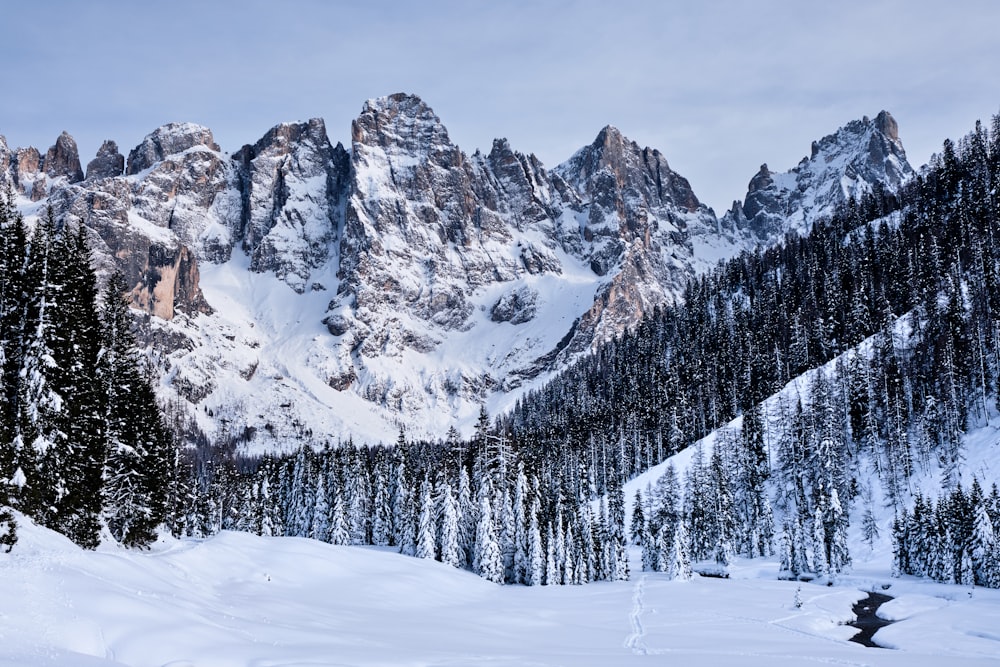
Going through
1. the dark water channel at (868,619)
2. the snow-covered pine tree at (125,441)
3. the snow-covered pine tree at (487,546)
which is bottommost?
the dark water channel at (868,619)

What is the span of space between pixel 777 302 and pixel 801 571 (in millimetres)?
104095

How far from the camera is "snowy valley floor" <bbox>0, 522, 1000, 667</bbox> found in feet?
47.2

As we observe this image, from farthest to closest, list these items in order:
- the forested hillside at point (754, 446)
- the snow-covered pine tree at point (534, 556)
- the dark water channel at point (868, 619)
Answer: the forested hillside at point (754, 446) → the snow-covered pine tree at point (534, 556) → the dark water channel at point (868, 619)

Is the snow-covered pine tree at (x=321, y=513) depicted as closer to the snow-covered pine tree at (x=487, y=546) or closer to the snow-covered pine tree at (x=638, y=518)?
the snow-covered pine tree at (x=487, y=546)

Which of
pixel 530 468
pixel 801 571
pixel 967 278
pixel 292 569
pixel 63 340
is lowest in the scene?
pixel 801 571

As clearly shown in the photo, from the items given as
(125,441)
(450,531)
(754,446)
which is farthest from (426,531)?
(754,446)

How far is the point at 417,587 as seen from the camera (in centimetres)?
4109

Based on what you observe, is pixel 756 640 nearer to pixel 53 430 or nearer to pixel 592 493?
pixel 53 430

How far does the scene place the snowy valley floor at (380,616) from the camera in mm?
14383

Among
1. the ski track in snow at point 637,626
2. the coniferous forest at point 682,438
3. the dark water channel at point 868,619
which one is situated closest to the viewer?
the ski track in snow at point 637,626

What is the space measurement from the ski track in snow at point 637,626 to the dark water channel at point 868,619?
9819mm

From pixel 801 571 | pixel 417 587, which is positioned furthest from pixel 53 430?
pixel 801 571

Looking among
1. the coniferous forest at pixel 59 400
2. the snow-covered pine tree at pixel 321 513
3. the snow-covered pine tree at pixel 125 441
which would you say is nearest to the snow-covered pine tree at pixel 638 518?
the snow-covered pine tree at pixel 321 513

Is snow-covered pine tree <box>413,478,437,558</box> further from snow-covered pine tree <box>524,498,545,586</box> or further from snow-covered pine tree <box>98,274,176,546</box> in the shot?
snow-covered pine tree <box>98,274,176,546</box>
